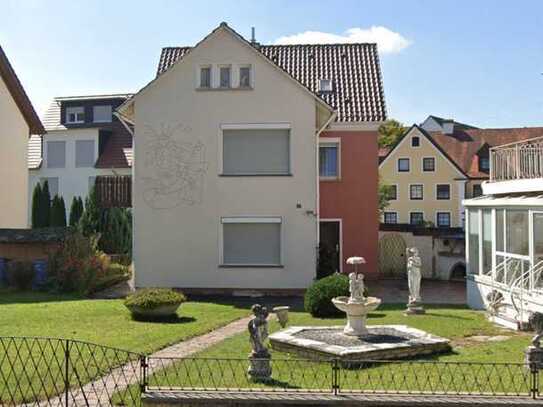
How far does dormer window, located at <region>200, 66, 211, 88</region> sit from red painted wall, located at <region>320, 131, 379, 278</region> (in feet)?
18.4

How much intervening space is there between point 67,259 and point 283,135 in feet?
28.0

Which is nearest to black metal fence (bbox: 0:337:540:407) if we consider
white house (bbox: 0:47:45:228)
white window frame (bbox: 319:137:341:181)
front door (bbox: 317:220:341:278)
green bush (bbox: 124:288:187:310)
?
green bush (bbox: 124:288:187:310)

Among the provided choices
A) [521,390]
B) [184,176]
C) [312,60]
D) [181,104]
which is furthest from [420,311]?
[312,60]

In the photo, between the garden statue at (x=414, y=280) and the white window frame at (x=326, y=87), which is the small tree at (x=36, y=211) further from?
the garden statue at (x=414, y=280)

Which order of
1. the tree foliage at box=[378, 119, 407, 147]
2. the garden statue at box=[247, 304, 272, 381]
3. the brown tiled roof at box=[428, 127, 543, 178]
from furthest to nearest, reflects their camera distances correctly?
the tree foliage at box=[378, 119, 407, 147] < the brown tiled roof at box=[428, 127, 543, 178] < the garden statue at box=[247, 304, 272, 381]

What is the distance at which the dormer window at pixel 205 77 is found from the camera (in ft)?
75.4

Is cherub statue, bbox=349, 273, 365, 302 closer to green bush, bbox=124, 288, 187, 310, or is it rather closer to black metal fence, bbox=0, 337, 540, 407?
black metal fence, bbox=0, 337, 540, 407

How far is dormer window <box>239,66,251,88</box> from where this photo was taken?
22.9 metres

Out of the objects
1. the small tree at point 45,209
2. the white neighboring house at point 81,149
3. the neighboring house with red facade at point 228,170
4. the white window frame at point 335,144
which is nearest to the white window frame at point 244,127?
the neighboring house with red facade at point 228,170

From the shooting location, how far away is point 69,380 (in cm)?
968

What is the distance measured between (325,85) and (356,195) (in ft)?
16.4

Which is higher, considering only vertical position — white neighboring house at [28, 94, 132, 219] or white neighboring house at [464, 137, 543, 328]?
white neighboring house at [28, 94, 132, 219]

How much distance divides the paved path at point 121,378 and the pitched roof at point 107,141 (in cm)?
2648

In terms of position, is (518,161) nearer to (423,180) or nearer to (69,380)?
(69,380)
